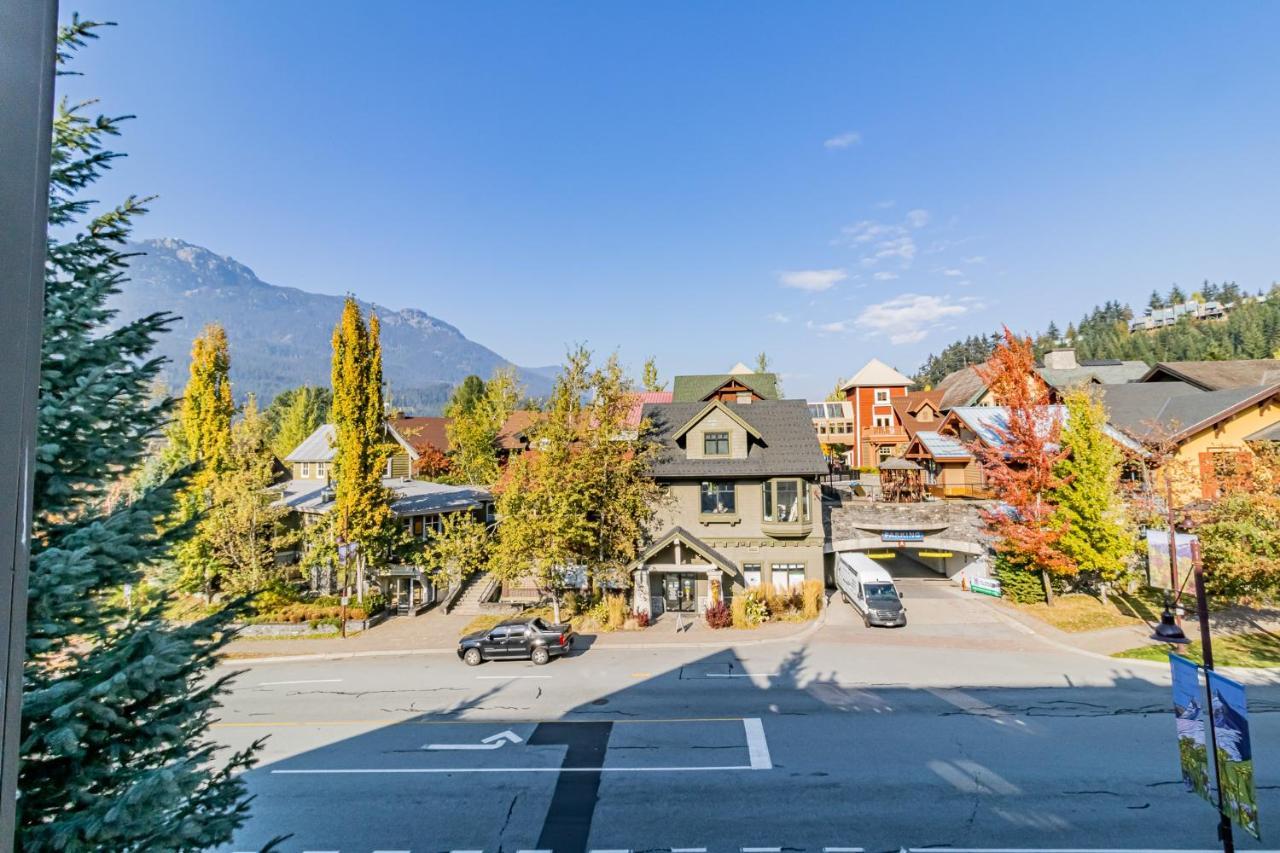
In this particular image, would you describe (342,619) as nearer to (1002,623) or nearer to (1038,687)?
(1038,687)

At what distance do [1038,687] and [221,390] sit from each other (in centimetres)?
3870

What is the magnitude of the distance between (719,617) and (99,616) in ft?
75.7

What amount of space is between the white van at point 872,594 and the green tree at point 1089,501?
7363 millimetres

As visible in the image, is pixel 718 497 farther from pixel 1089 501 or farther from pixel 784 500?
pixel 1089 501

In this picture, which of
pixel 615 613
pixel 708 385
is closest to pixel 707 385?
pixel 708 385

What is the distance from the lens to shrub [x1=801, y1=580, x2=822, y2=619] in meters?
27.8

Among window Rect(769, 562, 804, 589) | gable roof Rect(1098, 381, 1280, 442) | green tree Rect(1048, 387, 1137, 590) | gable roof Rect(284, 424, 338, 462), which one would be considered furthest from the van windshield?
gable roof Rect(284, 424, 338, 462)

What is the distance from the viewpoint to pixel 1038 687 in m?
19.3

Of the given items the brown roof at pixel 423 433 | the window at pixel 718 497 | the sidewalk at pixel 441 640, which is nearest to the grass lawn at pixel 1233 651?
the sidewalk at pixel 441 640

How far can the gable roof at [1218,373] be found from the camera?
40250 mm

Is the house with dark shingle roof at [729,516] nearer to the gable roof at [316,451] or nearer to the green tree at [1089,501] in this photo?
the green tree at [1089,501]

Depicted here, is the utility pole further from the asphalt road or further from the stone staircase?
the stone staircase

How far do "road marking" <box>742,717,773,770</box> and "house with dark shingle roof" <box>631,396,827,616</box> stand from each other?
467 inches

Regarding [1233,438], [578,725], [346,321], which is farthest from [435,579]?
[1233,438]
